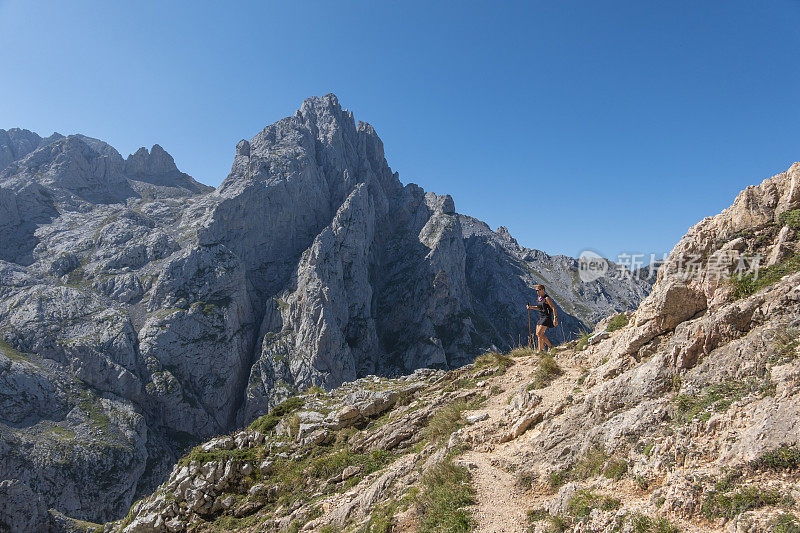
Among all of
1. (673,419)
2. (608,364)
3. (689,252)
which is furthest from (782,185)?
(673,419)

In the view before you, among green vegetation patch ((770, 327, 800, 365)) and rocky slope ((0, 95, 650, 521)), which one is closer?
green vegetation patch ((770, 327, 800, 365))

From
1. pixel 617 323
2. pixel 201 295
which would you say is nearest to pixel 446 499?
pixel 617 323

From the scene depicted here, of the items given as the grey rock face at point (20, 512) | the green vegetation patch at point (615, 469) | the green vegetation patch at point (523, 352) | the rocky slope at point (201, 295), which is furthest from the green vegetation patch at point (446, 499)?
the rocky slope at point (201, 295)

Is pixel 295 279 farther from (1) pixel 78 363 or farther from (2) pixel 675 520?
(2) pixel 675 520

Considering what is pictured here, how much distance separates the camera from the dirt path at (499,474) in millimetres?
7453

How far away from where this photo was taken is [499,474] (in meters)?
9.06

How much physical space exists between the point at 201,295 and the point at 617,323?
331ft

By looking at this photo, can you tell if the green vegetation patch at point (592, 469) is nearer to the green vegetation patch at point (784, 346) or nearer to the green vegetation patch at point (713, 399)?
the green vegetation patch at point (713, 399)

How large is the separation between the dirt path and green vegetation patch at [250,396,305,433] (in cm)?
1087

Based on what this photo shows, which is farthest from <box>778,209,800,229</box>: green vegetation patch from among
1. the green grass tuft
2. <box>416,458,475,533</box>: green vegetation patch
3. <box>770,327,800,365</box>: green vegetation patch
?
<box>416,458,475,533</box>: green vegetation patch

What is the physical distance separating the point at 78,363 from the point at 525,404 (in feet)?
303

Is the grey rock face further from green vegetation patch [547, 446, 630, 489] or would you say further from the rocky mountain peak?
the rocky mountain peak

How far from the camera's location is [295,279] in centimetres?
10669

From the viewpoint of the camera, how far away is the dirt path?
745cm
